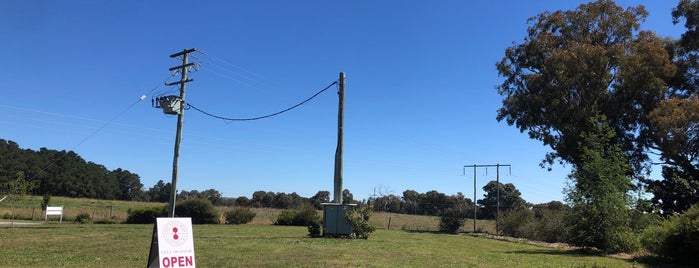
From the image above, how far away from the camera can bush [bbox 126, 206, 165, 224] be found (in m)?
40.6

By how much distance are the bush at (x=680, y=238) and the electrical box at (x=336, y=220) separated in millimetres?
12094

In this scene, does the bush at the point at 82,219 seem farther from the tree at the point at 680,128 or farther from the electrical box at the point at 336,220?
the tree at the point at 680,128

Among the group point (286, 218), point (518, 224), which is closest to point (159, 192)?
point (286, 218)

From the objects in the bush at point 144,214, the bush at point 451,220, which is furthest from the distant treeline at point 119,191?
the bush at point 144,214

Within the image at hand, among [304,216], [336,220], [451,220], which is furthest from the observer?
[451,220]

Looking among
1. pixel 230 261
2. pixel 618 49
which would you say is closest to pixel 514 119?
pixel 618 49

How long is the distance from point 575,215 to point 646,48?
13.1 meters

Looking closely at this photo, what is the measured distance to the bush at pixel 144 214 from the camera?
133ft

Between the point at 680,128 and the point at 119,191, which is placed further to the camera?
the point at 119,191

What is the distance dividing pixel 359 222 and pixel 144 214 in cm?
2457

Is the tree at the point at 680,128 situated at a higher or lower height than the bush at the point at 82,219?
higher

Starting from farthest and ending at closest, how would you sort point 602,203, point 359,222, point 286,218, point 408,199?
point 408,199, point 286,218, point 359,222, point 602,203

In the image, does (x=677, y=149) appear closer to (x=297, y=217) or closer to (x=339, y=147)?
(x=339, y=147)

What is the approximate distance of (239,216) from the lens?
44.0 metres
